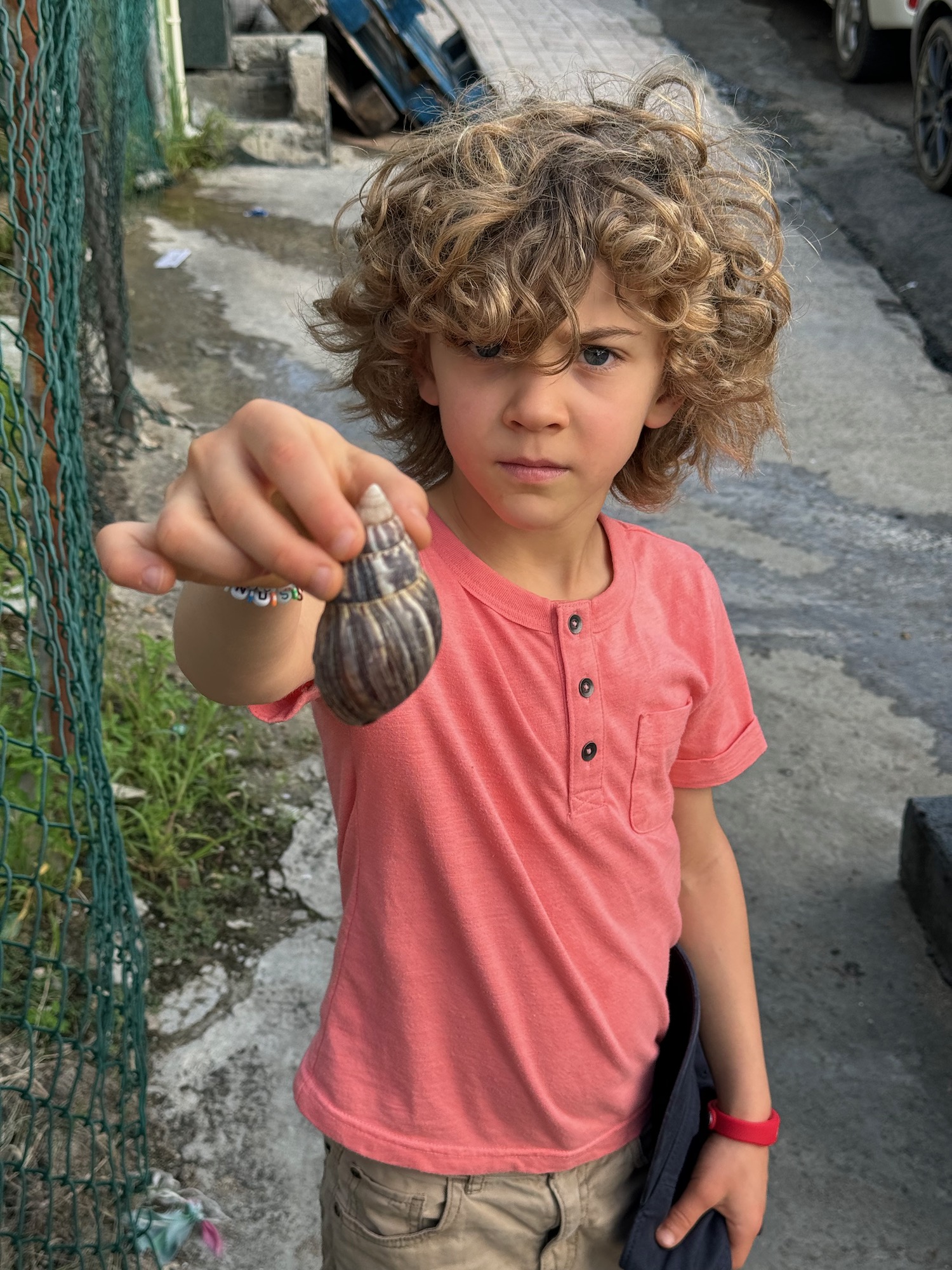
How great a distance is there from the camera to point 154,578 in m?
0.90

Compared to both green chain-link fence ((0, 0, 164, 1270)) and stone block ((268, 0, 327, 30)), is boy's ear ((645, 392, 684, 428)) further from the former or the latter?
stone block ((268, 0, 327, 30))

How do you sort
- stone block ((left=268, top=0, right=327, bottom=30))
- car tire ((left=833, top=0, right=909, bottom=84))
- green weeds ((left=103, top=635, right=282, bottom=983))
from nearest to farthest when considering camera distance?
green weeds ((left=103, top=635, right=282, bottom=983)) < stone block ((left=268, top=0, right=327, bottom=30)) < car tire ((left=833, top=0, right=909, bottom=84))

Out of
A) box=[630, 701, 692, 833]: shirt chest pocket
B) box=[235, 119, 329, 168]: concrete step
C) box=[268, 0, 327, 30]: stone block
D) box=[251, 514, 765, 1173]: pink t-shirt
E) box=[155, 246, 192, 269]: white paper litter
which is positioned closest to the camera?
box=[251, 514, 765, 1173]: pink t-shirt

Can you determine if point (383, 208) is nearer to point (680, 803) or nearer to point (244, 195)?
point (680, 803)

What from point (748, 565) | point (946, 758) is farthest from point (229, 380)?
point (946, 758)

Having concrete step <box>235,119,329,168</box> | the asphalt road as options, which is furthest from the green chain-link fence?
concrete step <box>235,119,329,168</box>

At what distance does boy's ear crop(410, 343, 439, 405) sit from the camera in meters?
1.57

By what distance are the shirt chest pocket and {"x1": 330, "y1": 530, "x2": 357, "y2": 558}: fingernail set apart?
803 mm

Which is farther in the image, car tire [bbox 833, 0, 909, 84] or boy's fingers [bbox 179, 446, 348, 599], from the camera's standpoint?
car tire [bbox 833, 0, 909, 84]

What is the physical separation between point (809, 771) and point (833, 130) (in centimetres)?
635

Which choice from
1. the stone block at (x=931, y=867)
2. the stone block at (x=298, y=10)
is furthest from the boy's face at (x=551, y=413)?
the stone block at (x=298, y=10)

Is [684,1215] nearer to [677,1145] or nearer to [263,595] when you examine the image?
[677,1145]

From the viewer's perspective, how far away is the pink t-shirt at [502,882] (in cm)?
145

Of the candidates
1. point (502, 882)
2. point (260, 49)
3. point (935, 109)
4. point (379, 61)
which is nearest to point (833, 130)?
point (935, 109)
